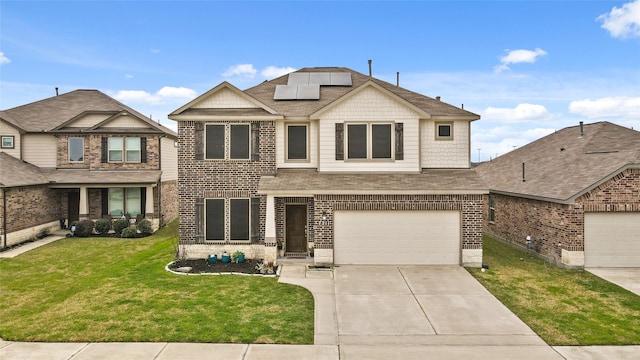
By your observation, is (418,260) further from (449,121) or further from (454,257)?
(449,121)

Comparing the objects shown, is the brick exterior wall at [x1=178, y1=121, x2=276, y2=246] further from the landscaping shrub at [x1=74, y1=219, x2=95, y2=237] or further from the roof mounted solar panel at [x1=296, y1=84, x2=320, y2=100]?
the landscaping shrub at [x1=74, y1=219, x2=95, y2=237]

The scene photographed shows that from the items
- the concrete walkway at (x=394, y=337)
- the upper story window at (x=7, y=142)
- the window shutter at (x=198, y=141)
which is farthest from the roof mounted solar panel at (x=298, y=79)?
the upper story window at (x=7, y=142)

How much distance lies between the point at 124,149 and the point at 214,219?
9.54 metres

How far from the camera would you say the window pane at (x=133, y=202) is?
64.2 feet

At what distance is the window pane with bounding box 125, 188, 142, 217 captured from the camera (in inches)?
771

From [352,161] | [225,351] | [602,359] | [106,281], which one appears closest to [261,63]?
[352,161]

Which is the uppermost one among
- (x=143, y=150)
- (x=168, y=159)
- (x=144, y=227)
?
(x=143, y=150)

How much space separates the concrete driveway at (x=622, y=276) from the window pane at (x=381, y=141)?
26.8 ft

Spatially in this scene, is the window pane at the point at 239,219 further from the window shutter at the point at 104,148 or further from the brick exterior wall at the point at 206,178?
the window shutter at the point at 104,148

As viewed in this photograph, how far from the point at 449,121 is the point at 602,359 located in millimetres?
9580

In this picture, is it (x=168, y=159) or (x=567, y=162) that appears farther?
(x=168, y=159)

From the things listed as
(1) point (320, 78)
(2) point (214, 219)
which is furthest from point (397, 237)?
(1) point (320, 78)

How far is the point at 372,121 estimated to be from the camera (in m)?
13.7

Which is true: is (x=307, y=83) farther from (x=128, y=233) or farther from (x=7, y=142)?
(x=7, y=142)
